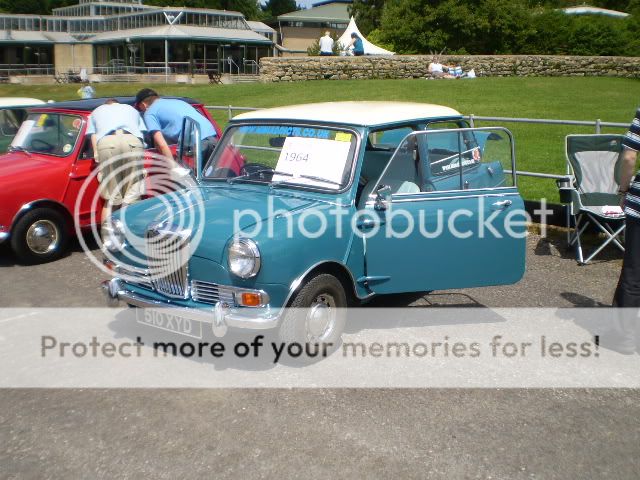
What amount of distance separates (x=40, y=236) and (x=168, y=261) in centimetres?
368

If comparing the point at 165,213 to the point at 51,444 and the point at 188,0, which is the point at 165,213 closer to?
the point at 51,444

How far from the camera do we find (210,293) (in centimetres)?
500

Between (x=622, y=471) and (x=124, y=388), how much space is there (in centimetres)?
316

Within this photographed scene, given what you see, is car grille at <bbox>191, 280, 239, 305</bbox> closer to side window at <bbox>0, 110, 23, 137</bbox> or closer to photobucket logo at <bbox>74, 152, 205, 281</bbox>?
photobucket logo at <bbox>74, 152, 205, 281</bbox>

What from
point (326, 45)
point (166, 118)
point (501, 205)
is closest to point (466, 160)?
point (501, 205)

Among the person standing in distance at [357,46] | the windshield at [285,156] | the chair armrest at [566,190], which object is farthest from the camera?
the person standing in distance at [357,46]

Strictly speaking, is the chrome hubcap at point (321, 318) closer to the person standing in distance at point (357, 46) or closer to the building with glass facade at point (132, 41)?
the person standing in distance at point (357, 46)

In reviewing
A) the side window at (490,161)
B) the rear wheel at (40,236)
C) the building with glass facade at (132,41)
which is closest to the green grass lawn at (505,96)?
the side window at (490,161)

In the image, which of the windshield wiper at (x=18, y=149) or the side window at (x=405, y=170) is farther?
the windshield wiper at (x=18, y=149)

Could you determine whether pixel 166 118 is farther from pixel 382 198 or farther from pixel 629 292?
pixel 629 292

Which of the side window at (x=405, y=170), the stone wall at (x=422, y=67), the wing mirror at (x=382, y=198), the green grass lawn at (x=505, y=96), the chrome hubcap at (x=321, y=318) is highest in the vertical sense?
the stone wall at (x=422, y=67)

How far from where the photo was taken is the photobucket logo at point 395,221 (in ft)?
16.6

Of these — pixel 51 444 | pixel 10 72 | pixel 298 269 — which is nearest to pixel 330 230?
pixel 298 269

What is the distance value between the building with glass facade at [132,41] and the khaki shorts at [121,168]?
46501mm
